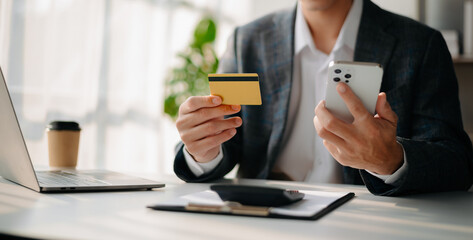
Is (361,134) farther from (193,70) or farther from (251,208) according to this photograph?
(193,70)

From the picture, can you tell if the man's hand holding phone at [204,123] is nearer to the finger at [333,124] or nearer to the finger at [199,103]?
the finger at [199,103]

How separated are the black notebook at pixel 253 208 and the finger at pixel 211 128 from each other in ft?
0.91

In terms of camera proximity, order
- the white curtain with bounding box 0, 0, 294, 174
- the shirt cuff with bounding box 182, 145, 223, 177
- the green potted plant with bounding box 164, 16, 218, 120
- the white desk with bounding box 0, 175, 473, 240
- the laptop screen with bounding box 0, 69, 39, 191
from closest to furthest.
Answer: the white desk with bounding box 0, 175, 473, 240, the laptop screen with bounding box 0, 69, 39, 191, the shirt cuff with bounding box 182, 145, 223, 177, the white curtain with bounding box 0, 0, 294, 174, the green potted plant with bounding box 164, 16, 218, 120

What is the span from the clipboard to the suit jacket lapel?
A: 612 mm

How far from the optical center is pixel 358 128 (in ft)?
2.80

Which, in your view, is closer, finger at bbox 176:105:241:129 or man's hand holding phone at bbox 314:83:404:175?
man's hand holding phone at bbox 314:83:404:175

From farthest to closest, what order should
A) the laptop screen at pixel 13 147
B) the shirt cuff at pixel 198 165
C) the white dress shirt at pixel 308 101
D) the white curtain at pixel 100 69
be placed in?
the white curtain at pixel 100 69
the white dress shirt at pixel 308 101
the shirt cuff at pixel 198 165
the laptop screen at pixel 13 147

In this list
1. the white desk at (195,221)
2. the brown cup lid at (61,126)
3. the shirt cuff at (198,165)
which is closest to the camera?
the white desk at (195,221)

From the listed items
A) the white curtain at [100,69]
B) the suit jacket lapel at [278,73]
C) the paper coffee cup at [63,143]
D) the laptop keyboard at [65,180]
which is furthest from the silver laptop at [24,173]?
the white curtain at [100,69]

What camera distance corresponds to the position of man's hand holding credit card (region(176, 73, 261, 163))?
0.92 meters

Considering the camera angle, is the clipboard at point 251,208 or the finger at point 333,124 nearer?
the clipboard at point 251,208

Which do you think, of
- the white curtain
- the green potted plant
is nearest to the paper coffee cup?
the white curtain

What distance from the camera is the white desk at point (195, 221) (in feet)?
1.83

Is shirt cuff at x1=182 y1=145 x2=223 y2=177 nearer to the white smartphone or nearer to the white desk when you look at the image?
the white desk
